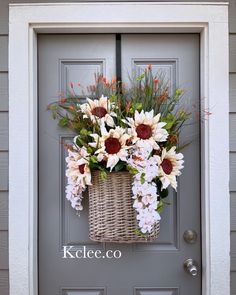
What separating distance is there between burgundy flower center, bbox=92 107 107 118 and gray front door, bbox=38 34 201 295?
27 centimetres

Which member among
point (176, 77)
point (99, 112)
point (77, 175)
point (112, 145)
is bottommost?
point (77, 175)

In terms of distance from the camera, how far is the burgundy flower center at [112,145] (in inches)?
64.2

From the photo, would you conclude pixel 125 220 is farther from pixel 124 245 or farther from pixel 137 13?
pixel 137 13

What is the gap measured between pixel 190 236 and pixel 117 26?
1112 millimetres

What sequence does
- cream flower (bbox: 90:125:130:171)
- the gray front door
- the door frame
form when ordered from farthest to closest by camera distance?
the gray front door
the door frame
cream flower (bbox: 90:125:130:171)

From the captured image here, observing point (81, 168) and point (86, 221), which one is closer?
point (81, 168)

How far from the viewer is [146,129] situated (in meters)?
1.66

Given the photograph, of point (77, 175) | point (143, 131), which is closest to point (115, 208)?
point (77, 175)

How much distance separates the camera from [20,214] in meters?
1.81

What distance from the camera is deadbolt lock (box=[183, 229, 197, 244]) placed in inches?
75.1

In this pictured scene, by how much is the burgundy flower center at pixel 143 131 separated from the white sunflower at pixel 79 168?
Result: 255mm

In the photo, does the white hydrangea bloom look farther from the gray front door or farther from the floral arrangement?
the gray front door

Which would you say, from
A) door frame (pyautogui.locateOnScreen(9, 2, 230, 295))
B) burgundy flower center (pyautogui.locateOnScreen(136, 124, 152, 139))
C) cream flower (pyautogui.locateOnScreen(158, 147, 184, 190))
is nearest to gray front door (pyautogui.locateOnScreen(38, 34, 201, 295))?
door frame (pyautogui.locateOnScreen(9, 2, 230, 295))

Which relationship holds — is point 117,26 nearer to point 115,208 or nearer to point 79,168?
point 79,168
